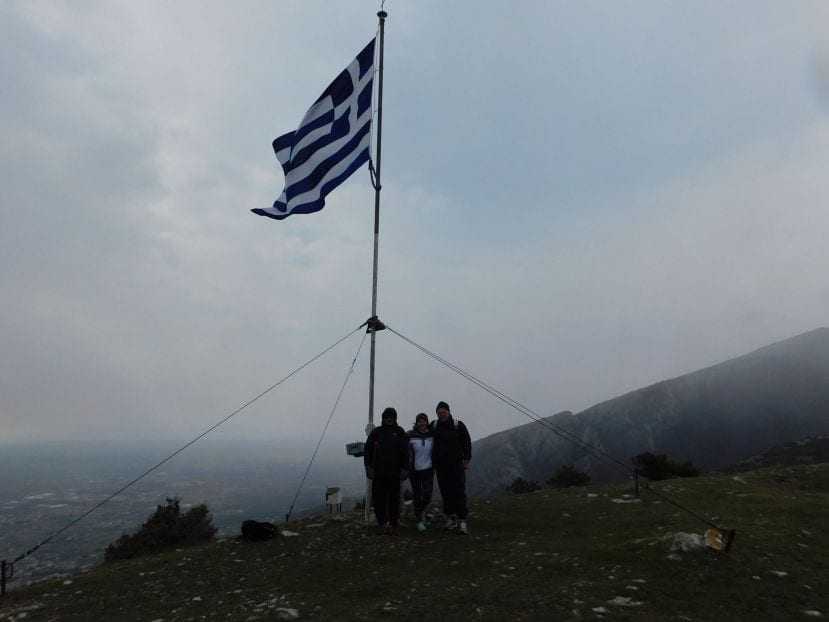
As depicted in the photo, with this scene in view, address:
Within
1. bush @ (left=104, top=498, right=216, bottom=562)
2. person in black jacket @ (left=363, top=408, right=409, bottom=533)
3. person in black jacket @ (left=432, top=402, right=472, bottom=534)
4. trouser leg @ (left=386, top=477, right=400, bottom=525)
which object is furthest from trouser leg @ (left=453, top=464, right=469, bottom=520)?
bush @ (left=104, top=498, right=216, bottom=562)

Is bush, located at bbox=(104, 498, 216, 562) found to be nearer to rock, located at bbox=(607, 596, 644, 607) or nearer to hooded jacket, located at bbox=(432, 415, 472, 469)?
hooded jacket, located at bbox=(432, 415, 472, 469)

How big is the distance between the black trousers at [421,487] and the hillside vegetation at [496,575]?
2.16 feet

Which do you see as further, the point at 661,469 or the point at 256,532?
the point at 661,469

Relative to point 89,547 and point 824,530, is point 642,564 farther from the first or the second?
point 89,547

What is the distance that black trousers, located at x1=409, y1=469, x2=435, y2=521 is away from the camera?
33.4 ft

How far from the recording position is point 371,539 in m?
9.35

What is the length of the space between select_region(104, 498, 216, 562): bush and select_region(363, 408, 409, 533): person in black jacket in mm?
18026

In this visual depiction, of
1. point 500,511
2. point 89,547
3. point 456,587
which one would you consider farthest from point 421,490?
point 89,547

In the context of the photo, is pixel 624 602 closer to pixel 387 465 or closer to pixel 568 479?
pixel 387 465

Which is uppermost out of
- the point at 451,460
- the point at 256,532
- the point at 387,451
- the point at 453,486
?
the point at 387,451

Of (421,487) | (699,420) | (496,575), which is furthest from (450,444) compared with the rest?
(699,420)

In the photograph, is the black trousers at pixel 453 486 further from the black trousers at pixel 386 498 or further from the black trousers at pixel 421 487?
the black trousers at pixel 386 498

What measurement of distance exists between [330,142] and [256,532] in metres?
9.28

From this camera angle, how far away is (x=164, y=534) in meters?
27.0
